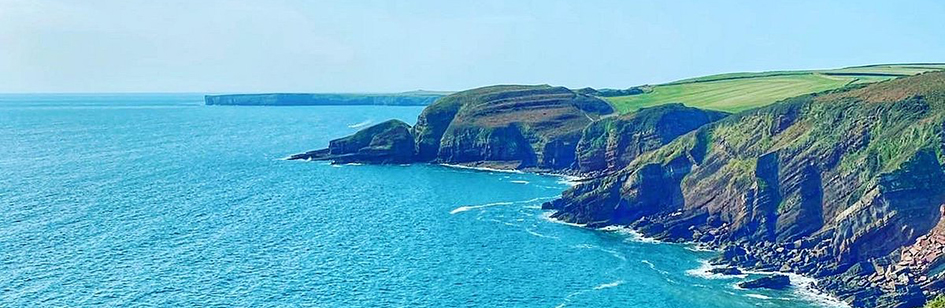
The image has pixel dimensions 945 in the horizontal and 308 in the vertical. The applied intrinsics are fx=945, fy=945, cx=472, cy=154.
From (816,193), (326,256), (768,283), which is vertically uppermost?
(816,193)

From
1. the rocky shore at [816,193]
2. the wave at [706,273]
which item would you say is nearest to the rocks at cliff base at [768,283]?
the rocky shore at [816,193]

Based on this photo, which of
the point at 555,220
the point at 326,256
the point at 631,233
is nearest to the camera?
the point at 326,256

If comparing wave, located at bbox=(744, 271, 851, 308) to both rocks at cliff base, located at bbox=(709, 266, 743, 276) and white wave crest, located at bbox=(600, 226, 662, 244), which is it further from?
white wave crest, located at bbox=(600, 226, 662, 244)

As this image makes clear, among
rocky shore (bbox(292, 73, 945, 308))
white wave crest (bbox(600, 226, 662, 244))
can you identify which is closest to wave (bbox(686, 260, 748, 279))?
rocky shore (bbox(292, 73, 945, 308))

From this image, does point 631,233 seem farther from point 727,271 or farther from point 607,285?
point 607,285

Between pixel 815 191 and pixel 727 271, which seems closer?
pixel 727 271

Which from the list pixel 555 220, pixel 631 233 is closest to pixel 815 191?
pixel 631 233

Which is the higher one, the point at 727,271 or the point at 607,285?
the point at 727,271
